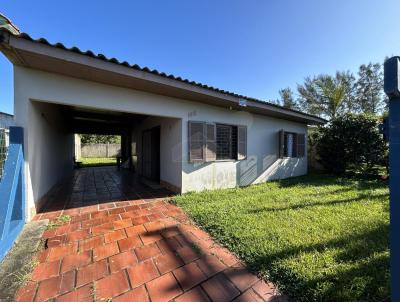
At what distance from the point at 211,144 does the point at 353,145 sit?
264 inches

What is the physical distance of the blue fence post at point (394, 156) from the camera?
117 cm

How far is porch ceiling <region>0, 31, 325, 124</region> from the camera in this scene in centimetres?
286

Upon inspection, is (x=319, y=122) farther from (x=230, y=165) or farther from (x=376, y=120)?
(x=230, y=165)

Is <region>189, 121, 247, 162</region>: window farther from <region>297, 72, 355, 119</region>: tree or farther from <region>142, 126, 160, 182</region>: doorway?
<region>297, 72, 355, 119</region>: tree

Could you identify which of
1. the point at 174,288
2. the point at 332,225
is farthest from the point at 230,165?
the point at 174,288

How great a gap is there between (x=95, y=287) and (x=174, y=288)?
2.60ft

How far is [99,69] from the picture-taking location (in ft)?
11.5

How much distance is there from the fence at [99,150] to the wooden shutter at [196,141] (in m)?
19.1

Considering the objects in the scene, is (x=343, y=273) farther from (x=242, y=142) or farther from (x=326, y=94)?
(x=326, y=94)

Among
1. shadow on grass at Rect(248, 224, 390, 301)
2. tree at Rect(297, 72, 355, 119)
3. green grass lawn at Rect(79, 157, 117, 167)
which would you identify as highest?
tree at Rect(297, 72, 355, 119)

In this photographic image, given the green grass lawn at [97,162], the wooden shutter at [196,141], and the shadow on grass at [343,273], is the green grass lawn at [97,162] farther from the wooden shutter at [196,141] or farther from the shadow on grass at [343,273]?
the shadow on grass at [343,273]

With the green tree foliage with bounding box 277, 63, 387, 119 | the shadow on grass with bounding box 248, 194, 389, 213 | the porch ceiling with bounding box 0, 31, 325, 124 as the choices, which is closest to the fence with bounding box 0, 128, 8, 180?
the porch ceiling with bounding box 0, 31, 325, 124

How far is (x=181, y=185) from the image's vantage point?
17.8ft

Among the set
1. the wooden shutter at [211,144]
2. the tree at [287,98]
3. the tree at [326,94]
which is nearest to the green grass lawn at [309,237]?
the wooden shutter at [211,144]
